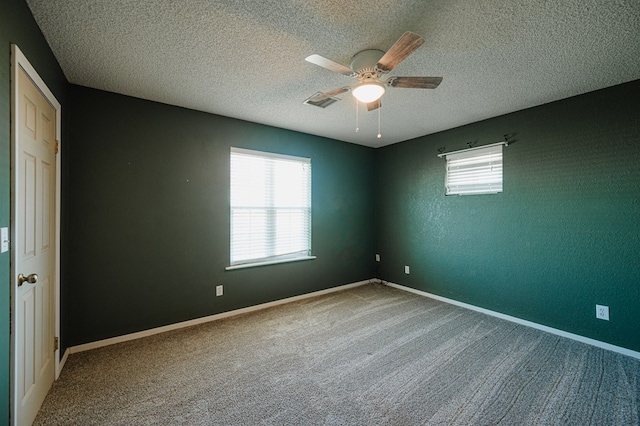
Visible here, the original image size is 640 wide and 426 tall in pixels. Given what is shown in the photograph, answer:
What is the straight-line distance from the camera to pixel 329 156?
4.34 metres

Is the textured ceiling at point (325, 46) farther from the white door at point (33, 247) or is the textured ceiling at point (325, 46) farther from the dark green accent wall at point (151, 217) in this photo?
the white door at point (33, 247)

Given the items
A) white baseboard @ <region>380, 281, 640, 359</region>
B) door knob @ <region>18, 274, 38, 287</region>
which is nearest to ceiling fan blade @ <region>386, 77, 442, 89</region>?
door knob @ <region>18, 274, 38, 287</region>

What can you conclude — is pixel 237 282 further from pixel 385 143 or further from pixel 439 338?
pixel 385 143

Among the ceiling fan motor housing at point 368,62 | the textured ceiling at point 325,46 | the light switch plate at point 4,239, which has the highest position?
the textured ceiling at point 325,46

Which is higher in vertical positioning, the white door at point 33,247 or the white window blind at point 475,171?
the white window blind at point 475,171

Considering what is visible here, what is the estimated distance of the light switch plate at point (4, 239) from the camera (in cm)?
127

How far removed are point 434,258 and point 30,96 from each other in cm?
448

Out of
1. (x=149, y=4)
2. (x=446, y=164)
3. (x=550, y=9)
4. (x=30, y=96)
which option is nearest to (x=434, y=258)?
(x=446, y=164)

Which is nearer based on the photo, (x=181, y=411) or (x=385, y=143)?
(x=181, y=411)

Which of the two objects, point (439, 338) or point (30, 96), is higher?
point (30, 96)

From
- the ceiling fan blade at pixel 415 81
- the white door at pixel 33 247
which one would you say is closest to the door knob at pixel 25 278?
the white door at pixel 33 247

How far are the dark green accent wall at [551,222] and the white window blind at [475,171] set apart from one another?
10 cm

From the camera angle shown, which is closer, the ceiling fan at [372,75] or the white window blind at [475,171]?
the ceiling fan at [372,75]

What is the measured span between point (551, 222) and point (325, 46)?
301 cm
